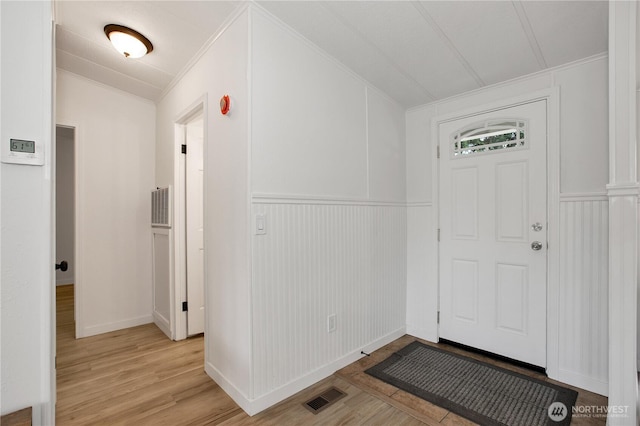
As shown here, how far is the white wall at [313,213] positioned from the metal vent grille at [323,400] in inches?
5.8

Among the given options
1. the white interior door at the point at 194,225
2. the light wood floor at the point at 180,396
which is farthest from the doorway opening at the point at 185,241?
the light wood floor at the point at 180,396

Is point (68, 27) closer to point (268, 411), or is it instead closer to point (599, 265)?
point (268, 411)

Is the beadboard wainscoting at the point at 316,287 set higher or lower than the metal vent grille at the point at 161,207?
lower

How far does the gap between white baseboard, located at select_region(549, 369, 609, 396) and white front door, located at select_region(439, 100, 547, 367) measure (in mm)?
148

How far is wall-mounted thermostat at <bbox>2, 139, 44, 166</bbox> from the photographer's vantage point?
965 mm

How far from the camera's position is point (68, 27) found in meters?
2.07

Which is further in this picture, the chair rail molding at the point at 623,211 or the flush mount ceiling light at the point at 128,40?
the flush mount ceiling light at the point at 128,40

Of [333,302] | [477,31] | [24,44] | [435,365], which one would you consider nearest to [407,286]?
[435,365]

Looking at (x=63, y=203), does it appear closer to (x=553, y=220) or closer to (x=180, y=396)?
(x=180, y=396)

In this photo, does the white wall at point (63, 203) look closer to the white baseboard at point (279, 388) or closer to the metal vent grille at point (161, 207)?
the metal vent grille at point (161, 207)

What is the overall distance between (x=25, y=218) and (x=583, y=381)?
133 inches

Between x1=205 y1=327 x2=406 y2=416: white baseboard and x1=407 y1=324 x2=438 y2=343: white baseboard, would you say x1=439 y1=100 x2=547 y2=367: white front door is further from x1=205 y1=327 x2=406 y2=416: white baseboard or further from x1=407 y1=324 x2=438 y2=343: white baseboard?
x1=205 y1=327 x2=406 y2=416: white baseboard

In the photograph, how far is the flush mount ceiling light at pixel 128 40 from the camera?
6.71 feet

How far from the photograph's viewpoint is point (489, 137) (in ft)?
8.84
